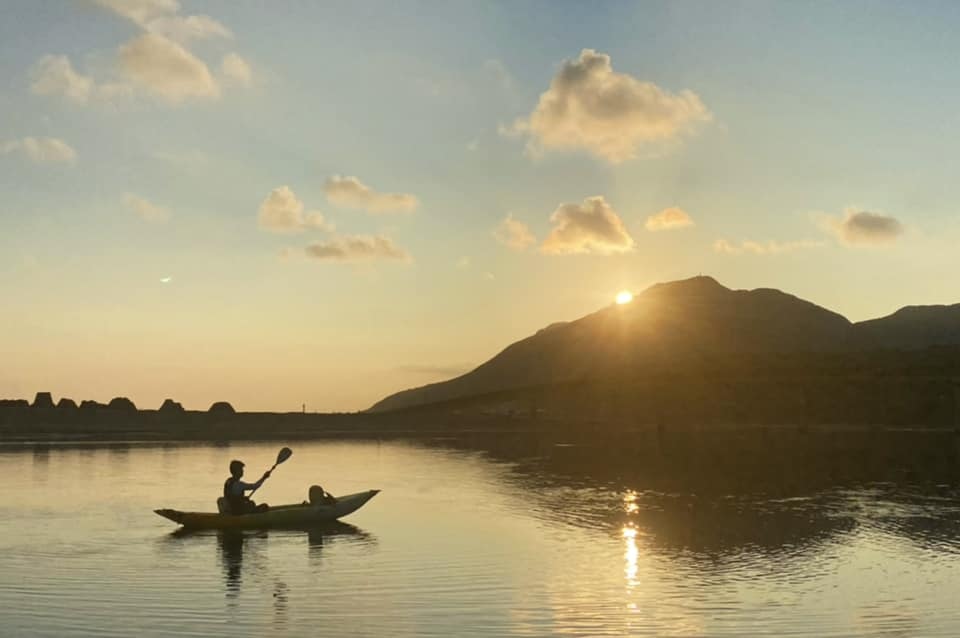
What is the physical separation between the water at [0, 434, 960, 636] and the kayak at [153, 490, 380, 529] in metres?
0.52

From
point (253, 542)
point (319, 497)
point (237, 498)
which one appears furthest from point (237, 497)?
point (319, 497)

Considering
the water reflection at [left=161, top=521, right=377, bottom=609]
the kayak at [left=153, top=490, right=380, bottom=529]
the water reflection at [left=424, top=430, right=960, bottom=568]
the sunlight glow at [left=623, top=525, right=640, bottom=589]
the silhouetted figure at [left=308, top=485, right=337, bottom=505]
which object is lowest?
the water reflection at [left=424, top=430, right=960, bottom=568]

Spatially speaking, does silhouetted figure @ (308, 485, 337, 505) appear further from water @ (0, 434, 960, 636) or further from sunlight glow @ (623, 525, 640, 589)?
sunlight glow @ (623, 525, 640, 589)

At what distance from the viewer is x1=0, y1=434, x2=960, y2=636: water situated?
1906cm

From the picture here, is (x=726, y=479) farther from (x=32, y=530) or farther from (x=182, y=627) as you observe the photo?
(x=182, y=627)

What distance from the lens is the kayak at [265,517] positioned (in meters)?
32.7

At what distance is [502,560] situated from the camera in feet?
89.6

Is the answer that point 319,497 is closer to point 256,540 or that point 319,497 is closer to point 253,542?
point 256,540

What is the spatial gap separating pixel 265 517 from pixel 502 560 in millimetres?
10505

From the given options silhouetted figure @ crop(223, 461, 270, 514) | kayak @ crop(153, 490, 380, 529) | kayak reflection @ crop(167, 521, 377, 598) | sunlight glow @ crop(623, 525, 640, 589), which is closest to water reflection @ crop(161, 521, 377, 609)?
kayak reflection @ crop(167, 521, 377, 598)

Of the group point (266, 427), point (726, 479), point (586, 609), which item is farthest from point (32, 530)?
point (266, 427)

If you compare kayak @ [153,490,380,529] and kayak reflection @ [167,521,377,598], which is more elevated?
kayak @ [153,490,380,529]

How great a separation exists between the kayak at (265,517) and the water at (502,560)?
518mm

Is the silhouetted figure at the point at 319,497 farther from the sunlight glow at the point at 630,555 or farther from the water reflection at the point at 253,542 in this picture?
the sunlight glow at the point at 630,555
